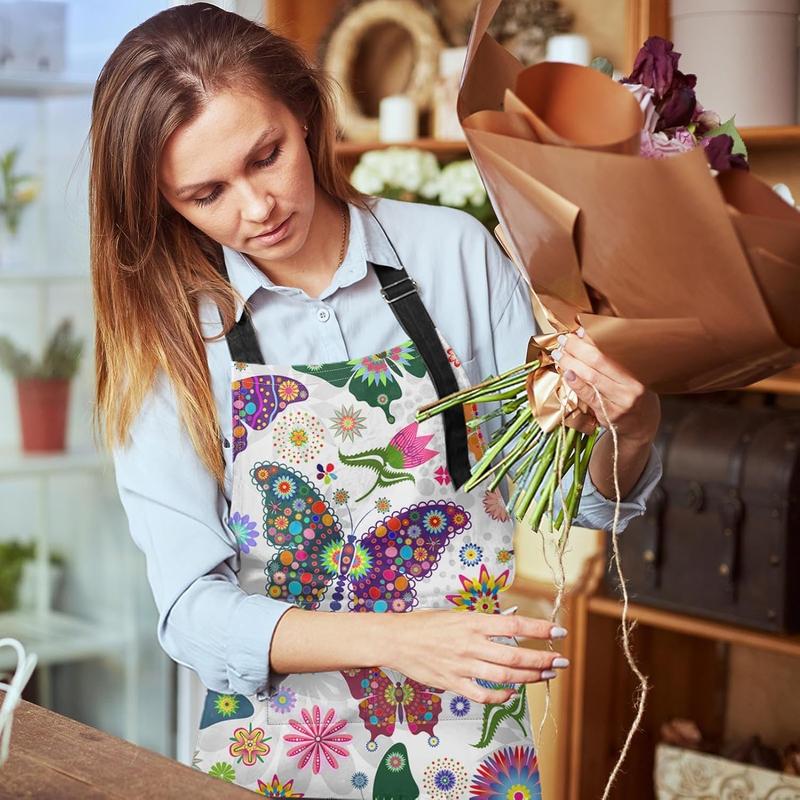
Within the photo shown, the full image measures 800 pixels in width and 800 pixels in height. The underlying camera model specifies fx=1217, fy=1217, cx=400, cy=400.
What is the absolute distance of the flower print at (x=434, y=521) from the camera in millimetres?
1544

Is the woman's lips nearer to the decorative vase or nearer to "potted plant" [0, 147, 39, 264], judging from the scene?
the decorative vase

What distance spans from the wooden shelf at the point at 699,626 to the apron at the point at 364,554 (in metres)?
0.92

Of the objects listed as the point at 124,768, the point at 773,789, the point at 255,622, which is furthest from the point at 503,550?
the point at 773,789

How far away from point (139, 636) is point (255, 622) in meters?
1.86

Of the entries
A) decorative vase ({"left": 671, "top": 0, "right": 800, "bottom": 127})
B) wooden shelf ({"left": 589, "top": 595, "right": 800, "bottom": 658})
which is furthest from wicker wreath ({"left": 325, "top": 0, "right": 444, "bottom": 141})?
wooden shelf ({"left": 589, "top": 595, "right": 800, "bottom": 658})

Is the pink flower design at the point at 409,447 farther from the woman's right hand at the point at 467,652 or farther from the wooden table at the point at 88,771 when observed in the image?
the wooden table at the point at 88,771

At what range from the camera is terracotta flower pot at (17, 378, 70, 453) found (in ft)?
9.62

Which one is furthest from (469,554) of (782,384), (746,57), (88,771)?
(746,57)

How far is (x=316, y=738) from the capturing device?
59.8 inches

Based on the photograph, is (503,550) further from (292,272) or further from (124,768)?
(124,768)

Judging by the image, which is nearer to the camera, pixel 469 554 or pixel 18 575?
pixel 469 554

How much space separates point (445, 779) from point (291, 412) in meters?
0.49

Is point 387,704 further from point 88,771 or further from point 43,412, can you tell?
point 43,412

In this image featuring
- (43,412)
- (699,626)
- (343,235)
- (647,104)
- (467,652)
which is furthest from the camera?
(43,412)
